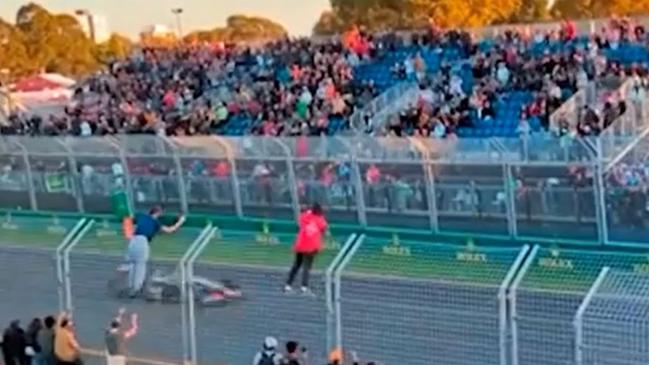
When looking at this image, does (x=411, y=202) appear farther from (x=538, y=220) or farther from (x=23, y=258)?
(x=23, y=258)

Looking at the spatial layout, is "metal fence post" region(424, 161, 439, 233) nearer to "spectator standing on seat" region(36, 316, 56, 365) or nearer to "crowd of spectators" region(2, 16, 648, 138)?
"crowd of spectators" region(2, 16, 648, 138)

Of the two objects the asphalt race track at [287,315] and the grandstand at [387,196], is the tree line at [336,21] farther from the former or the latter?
the asphalt race track at [287,315]

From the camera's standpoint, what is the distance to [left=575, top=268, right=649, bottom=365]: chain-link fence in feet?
41.5

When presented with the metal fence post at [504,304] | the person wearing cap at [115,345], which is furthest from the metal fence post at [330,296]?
the person wearing cap at [115,345]

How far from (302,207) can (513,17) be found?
173ft

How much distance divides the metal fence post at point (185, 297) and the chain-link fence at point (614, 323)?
4864 millimetres

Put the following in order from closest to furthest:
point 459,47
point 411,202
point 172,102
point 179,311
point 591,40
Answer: point 179,311 < point 411,202 < point 591,40 < point 459,47 < point 172,102

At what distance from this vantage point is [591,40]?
→ 36.0 meters

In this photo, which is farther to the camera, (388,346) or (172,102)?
(172,102)

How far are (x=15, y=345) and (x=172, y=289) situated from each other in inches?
71.1

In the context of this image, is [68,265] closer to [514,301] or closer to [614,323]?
[514,301]

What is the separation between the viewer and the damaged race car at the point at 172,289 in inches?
631

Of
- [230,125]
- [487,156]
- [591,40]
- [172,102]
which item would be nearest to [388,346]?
[487,156]

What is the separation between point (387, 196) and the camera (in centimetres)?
2303
